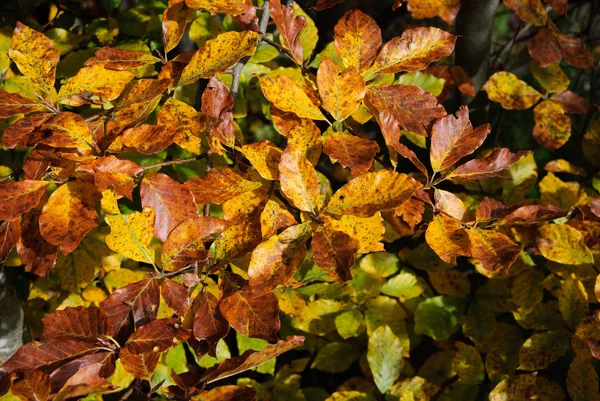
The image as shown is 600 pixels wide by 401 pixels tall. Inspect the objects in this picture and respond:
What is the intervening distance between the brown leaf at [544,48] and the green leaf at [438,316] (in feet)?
1.69

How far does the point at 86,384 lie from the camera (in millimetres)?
681

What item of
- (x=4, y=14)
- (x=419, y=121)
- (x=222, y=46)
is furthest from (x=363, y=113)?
(x=4, y=14)

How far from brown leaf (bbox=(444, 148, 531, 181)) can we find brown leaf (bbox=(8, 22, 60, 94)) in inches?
22.0

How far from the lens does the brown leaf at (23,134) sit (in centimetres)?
75

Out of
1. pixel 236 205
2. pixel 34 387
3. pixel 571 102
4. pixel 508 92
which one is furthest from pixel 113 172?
pixel 571 102

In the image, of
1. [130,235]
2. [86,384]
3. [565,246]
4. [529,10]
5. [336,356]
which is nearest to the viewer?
[86,384]

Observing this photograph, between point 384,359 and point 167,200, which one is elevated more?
point 167,200

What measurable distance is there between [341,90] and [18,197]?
0.42 metres

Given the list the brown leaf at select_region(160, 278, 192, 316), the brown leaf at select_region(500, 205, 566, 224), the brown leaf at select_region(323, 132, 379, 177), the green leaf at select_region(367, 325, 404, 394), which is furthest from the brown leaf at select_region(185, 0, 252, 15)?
the green leaf at select_region(367, 325, 404, 394)

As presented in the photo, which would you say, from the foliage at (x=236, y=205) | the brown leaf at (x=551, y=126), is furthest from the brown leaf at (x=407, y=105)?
the brown leaf at (x=551, y=126)

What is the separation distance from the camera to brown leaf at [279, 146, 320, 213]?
690mm

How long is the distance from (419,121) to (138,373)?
480 millimetres

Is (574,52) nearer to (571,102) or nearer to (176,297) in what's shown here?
(571,102)

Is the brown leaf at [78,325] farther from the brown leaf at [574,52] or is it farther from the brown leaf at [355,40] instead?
the brown leaf at [574,52]
